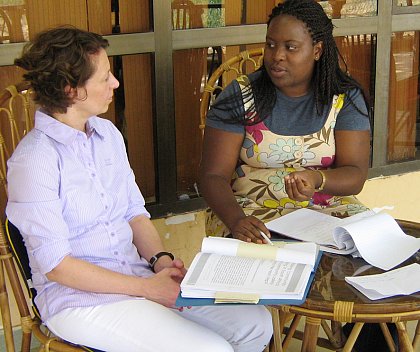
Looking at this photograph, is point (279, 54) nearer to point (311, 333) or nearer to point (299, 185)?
point (299, 185)

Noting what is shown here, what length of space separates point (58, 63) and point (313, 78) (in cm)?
103

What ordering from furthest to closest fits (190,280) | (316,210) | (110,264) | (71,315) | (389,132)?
(389,132), (316,210), (110,264), (71,315), (190,280)

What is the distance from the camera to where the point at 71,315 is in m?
1.97

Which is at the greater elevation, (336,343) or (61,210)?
(61,210)

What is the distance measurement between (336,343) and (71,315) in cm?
119

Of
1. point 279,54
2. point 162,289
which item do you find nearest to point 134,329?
point 162,289

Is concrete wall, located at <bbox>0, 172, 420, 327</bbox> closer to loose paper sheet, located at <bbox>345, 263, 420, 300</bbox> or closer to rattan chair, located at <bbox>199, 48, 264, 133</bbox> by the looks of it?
rattan chair, located at <bbox>199, 48, 264, 133</bbox>

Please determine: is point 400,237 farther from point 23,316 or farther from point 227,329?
point 23,316

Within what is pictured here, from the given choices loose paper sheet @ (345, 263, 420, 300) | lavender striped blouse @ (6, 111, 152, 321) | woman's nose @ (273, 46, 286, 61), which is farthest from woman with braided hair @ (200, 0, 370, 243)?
loose paper sheet @ (345, 263, 420, 300)

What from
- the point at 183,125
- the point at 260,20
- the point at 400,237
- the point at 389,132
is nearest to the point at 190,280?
the point at 400,237

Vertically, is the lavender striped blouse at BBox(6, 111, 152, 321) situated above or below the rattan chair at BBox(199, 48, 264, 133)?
below

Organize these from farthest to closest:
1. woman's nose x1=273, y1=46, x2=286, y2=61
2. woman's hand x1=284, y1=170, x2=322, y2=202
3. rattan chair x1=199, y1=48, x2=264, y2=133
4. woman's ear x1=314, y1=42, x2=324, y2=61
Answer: rattan chair x1=199, y1=48, x2=264, y2=133 → woman's ear x1=314, y1=42, x2=324, y2=61 → woman's nose x1=273, y1=46, x2=286, y2=61 → woman's hand x1=284, y1=170, x2=322, y2=202

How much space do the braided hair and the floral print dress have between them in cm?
4

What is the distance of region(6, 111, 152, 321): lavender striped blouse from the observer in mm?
1925
